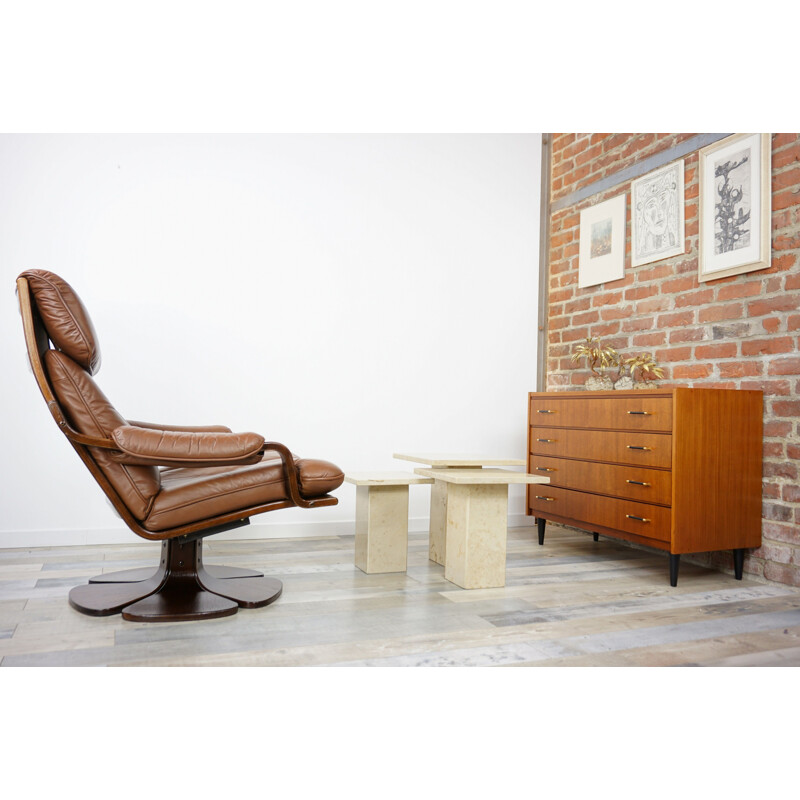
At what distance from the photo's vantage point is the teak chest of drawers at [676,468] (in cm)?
274

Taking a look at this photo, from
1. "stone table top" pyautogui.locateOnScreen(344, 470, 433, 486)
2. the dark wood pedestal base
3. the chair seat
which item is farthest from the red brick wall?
the dark wood pedestal base

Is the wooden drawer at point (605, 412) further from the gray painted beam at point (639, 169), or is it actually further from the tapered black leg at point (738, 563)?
the gray painted beam at point (639, 169)

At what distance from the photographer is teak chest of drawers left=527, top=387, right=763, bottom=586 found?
2.74 metres

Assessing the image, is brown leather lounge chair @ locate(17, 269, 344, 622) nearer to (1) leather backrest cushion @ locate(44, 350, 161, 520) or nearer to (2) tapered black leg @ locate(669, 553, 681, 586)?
(1) leather backrest cushion @ locate(44, 350, 161, 520)

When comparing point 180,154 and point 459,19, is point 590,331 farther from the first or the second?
point 180,154

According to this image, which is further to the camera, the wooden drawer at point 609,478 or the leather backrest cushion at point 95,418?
the wooden drawer at point 609,478

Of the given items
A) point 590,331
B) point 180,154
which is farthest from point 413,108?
point 590,331

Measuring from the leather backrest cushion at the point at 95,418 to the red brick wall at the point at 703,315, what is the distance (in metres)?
2.52

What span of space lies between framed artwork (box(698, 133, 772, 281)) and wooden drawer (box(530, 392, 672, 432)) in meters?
0.77

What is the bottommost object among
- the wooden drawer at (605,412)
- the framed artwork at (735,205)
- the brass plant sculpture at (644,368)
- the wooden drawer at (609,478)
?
the wooden drawer at (609,478)

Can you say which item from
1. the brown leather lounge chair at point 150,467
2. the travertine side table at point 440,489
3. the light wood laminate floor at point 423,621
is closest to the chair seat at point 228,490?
the brown leather lounge chair at point 150,467

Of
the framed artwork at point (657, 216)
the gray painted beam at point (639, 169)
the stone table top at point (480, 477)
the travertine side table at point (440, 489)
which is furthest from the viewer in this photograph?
the framed artwork at point (657, 216)
